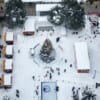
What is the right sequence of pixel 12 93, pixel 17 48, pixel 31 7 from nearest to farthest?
1. pixel 12 93
2. pixel 17 48
3. pixel 31 7

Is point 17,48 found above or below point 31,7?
below

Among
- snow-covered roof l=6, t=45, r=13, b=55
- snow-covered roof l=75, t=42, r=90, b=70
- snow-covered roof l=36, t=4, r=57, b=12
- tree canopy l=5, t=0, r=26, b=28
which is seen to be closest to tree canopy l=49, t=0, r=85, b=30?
snow-covered roof l=36, t=4, r=57, b=12

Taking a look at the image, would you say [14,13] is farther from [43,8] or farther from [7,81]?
[7,81]

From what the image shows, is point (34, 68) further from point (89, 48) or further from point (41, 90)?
point (89, 48)

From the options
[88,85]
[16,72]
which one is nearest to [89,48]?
[88,85]

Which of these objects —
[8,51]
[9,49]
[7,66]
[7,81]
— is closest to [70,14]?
[9,49]

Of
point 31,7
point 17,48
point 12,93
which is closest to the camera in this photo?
point 12,93

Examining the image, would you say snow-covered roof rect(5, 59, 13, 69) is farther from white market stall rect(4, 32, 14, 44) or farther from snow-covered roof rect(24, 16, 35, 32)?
Result: snow-covered roof rect(24, 16, 35, 32)

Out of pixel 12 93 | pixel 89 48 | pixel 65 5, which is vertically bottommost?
pixel 12 93
